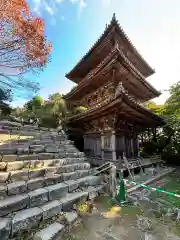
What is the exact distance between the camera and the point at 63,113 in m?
18.3

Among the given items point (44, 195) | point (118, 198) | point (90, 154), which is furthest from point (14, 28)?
point (118, 198)

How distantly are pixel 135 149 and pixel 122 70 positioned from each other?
5.94 metres

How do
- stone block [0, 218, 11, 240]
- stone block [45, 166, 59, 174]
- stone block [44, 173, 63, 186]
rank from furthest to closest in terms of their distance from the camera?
stone block [45, 166, 59, 174] → stone block [44, 173, 63, 186] → stone block [0, 218, 11, 240]

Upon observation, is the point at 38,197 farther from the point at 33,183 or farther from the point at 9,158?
the point at 9,158

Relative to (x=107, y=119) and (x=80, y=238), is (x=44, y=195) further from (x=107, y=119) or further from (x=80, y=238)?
(x=107, y=119)

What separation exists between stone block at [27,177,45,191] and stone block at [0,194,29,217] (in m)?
0.29

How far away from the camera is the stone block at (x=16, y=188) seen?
295 cm

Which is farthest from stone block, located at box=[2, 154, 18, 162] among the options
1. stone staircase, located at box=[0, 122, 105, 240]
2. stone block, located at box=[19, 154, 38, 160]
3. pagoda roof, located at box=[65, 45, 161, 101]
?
pagoda roof, located at box=[65, 45, 161, 101]

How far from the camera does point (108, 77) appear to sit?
31.4 feet

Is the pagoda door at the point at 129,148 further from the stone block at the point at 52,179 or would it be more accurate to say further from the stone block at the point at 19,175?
the stone block at the point at 19,175

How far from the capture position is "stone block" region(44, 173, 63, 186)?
374 cm

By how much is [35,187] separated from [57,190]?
543 millimetres

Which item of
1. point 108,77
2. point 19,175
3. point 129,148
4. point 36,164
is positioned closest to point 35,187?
point 19,175

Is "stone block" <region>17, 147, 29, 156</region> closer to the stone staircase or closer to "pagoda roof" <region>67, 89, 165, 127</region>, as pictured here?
the stone staircase
